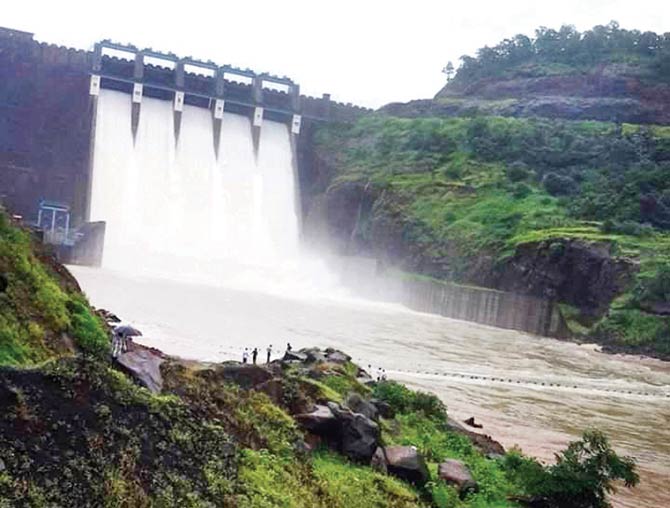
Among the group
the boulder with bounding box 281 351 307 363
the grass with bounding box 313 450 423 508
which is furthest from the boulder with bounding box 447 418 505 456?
the grass with bounding box 313 450 423 508

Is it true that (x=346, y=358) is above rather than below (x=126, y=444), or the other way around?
below

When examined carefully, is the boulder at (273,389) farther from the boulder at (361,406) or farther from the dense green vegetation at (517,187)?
the dense green vegetation at (517,187)

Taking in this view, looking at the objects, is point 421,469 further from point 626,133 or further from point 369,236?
point 626,133

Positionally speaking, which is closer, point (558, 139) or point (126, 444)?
point (126, 444)

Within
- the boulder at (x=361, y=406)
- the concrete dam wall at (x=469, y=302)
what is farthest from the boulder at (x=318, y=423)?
the concrete dam wall at (x=469, y=302)

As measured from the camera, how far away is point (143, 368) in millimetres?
8672

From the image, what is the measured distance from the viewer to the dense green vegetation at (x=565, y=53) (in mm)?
100188

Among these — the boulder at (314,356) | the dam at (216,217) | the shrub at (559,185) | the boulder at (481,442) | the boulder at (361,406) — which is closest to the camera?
the boulder at (361,406)

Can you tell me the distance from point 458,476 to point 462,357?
2302 centimetres

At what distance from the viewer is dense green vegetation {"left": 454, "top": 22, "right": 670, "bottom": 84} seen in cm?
10019

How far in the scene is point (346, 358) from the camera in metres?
19.8

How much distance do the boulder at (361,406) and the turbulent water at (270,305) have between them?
5.30 m

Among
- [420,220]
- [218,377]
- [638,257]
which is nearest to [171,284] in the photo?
[420,220]

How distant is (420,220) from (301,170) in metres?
15.9
